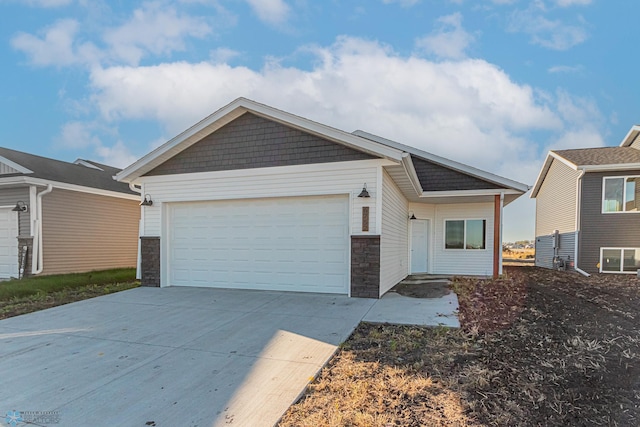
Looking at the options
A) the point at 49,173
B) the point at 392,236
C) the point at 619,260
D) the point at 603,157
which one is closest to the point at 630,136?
the point at 603,157

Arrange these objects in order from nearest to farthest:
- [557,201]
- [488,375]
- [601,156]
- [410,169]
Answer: [488,375]
[410,169]
[601,156]
[557,201]

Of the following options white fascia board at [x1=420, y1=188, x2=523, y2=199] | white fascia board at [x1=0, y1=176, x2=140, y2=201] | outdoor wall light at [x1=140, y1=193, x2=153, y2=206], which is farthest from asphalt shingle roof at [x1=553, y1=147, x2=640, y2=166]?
white fascia board at [x1=0, y1=176, x2=140, y2=201]

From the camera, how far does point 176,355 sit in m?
4.09

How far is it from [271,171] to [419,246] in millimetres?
7015

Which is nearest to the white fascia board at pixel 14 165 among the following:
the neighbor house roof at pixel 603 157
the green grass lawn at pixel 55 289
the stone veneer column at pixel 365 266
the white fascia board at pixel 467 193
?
the green grass lawn at pixel 55 289

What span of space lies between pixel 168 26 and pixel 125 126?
7394 mm

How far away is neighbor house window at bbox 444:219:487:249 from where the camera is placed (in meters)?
12.0

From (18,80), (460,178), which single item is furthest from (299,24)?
(18,80)

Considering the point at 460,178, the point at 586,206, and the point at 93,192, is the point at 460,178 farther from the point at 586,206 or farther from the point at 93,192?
the point at 93,192

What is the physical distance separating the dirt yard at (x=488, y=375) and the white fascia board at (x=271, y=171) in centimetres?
346

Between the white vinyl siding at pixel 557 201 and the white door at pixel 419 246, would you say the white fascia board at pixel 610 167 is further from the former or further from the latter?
the white door at pixel 419 246

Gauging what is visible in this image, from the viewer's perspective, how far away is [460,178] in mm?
10914

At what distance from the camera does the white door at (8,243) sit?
1048 centimetres

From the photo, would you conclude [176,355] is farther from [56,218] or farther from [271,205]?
[56,218]
